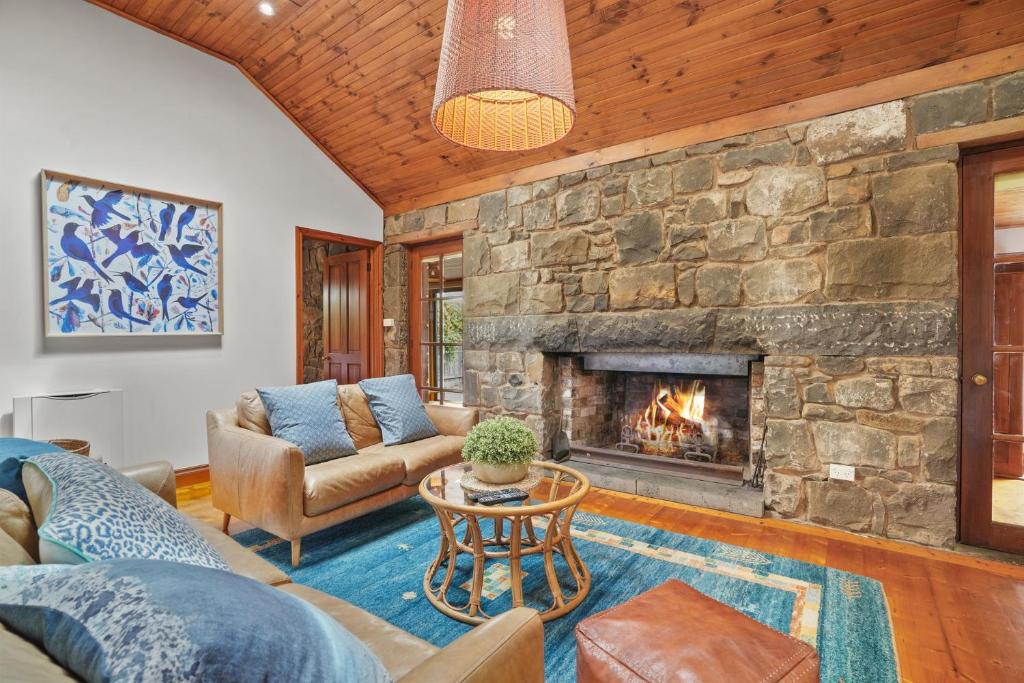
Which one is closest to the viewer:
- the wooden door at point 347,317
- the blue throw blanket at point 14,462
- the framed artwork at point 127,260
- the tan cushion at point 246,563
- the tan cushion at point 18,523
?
the tan cushion at point 18,523

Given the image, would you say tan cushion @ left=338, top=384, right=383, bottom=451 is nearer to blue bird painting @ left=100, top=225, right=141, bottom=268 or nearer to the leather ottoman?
blue bird painting @ left=100, top=225, right=141, bottom=268

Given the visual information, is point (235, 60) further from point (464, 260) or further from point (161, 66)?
point (464, 260)

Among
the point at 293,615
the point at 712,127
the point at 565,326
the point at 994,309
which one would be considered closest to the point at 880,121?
the point at 712,127

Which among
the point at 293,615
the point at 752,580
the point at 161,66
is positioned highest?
the point at 161,66

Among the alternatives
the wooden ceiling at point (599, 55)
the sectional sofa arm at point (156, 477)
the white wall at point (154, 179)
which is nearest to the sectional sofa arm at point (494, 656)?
the sectional sofa arm at point (156, 477)

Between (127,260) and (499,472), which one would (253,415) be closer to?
(499,472)

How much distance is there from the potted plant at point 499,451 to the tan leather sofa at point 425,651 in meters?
0.86

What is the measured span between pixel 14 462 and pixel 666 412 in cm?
361

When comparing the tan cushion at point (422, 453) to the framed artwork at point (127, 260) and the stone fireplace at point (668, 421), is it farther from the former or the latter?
the framed artwork at point (127, 260)

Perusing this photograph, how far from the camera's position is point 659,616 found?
126cm

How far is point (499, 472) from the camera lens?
210 cm

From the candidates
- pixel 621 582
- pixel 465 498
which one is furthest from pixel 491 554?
pixel 621 582

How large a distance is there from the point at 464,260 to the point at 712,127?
7.23 feet

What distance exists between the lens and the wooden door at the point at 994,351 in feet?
8.03
